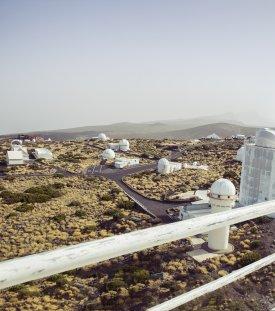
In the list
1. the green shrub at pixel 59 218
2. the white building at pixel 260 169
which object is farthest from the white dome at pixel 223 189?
the green shrub at pixel 59 218

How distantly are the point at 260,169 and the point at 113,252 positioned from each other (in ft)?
83.4

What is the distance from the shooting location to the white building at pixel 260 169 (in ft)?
81.7

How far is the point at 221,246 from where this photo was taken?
58.0ft

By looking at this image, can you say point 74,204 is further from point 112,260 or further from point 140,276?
point 140,276

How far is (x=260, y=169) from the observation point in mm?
25656

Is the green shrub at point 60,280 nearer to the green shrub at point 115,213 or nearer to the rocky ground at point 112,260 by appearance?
the rocky ground at point 112,260

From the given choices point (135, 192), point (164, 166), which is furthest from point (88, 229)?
point (164, 166)

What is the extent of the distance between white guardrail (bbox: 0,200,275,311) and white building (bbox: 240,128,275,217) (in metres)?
23.5

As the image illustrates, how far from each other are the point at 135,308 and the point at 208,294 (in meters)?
0.55

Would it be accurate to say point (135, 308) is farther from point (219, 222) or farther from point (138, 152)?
point (138, 152)

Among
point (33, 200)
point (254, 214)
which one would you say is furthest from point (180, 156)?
point (254, 214)

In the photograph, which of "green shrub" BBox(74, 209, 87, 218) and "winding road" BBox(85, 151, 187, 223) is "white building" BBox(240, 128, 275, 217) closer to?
"winding road" BBox(85, 151, 187, 223)

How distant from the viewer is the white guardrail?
5.44ft

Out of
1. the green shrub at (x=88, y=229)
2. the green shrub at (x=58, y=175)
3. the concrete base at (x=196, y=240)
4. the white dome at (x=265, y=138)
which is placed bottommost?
the green shrub at (x=58, y=175)
